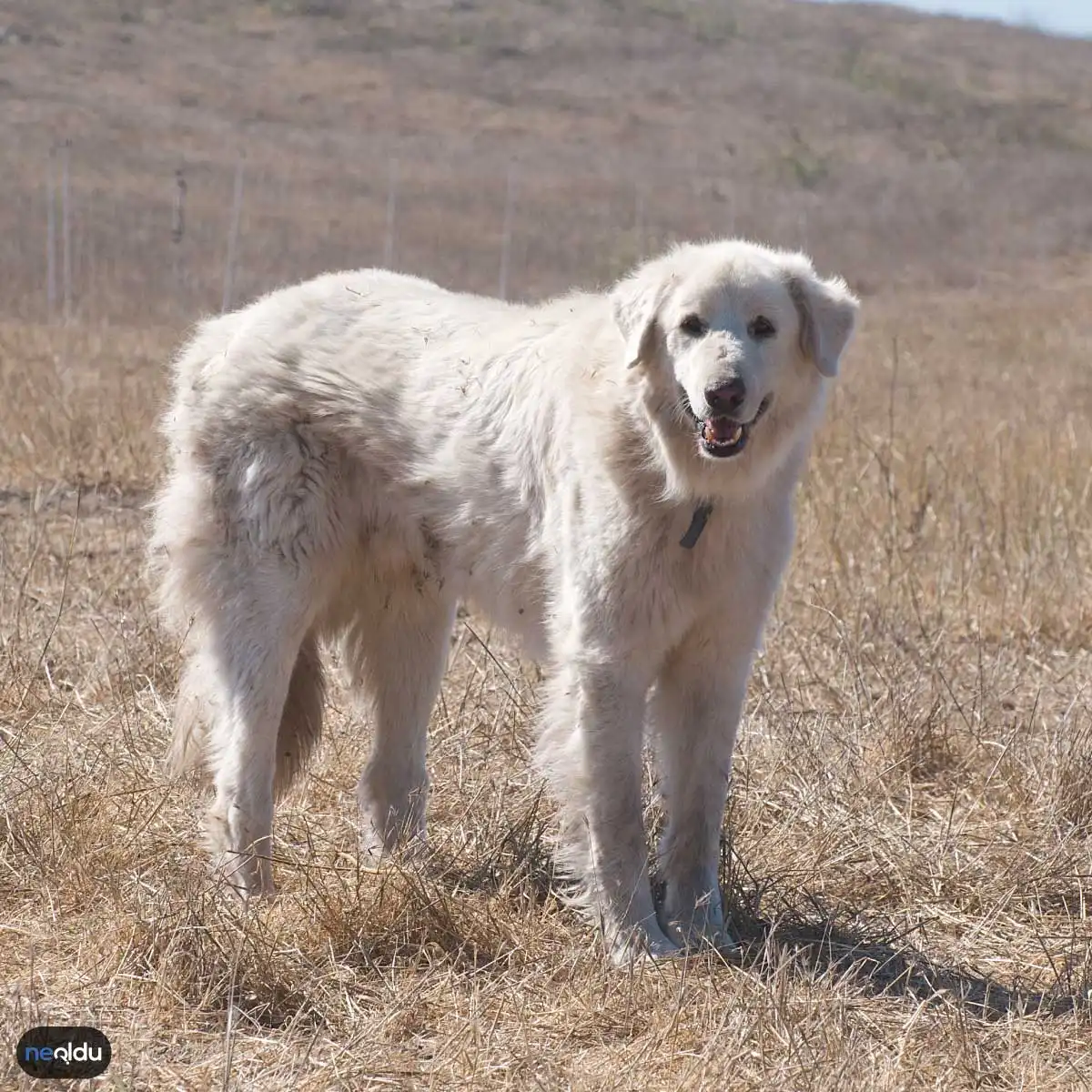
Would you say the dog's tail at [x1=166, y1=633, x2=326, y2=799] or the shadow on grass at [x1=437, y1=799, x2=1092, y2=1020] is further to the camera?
the dog's tail at [x1=166, y1=633, x2=326, y2=799]

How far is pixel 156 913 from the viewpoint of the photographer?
11.5 ft

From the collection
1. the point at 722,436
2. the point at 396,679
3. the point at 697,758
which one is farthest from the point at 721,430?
the point at 396,679

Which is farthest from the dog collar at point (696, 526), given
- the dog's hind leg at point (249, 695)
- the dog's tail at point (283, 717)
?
the dog's tail at point (283, 717)

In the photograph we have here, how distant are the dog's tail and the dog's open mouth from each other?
1489 mm

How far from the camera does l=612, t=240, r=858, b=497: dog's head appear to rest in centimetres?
360

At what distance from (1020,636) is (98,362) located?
23.8 feet

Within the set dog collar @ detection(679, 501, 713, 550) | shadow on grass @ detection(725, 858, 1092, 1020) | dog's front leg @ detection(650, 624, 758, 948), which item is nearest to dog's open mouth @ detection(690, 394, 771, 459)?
dog collar @ detection(679, 501, 713, 550)

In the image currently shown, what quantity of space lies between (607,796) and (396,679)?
1025 millimetres

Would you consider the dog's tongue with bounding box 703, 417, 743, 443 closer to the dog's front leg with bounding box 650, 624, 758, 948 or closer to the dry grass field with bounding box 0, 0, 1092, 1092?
the dog's front leg with bounding box 650, 624, 758, 948

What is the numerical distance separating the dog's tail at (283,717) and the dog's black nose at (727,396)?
156 centimetres

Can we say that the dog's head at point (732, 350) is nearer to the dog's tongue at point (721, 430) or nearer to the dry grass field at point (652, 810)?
the dog's tongue at point (721, 430)

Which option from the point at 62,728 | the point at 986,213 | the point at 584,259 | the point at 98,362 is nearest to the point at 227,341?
the point at 62,728

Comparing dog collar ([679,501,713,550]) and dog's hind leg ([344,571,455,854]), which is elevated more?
dog collar ([679,501,713,550])

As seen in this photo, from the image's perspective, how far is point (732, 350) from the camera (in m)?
3.58
